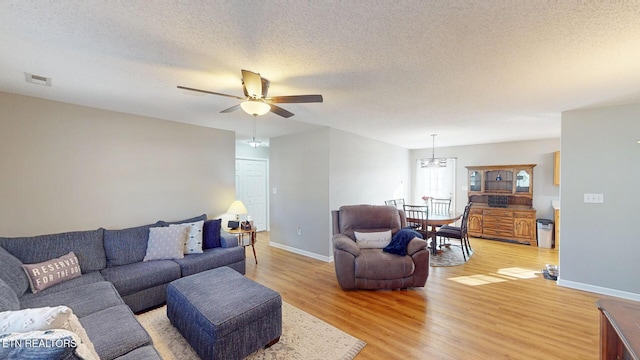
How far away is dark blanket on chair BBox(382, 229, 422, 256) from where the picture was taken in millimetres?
3172

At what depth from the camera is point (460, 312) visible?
2.59 meters

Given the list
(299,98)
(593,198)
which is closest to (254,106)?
(299,98)

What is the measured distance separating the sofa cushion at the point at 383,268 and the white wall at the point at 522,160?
4304 mm

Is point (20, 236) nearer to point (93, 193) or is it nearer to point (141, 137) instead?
point (93, 193)

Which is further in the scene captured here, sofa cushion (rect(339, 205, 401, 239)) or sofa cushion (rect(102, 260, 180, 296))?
sofa cushion (rect(339, 205, 401, 239))

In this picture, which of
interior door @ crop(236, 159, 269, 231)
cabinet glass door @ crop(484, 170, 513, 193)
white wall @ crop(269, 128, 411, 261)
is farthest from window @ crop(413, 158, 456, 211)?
interior door @ crop(236, 159, 269, 231)

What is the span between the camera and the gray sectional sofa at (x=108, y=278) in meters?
1.57

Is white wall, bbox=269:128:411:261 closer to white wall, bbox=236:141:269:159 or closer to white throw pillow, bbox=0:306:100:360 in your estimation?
white wall, bbox=236:141:269:159

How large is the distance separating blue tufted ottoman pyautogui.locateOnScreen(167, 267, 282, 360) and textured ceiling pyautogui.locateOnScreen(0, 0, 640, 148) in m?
1.91

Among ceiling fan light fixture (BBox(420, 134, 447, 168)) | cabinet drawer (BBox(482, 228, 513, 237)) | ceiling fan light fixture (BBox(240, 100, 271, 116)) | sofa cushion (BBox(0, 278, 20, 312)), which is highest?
ceiling fan light fixture (BBox(240, 100, 271, 116))

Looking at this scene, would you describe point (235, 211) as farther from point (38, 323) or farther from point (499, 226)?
point (499, 226)

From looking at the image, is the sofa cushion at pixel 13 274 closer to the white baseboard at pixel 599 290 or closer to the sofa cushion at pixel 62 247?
the sofa cushion at pixel 62 247

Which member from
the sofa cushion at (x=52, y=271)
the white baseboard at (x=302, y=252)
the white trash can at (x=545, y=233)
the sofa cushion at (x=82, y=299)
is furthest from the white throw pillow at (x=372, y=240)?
the white trash can at (x=545, y=233)

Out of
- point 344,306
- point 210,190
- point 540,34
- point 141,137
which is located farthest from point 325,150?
point 540,34
